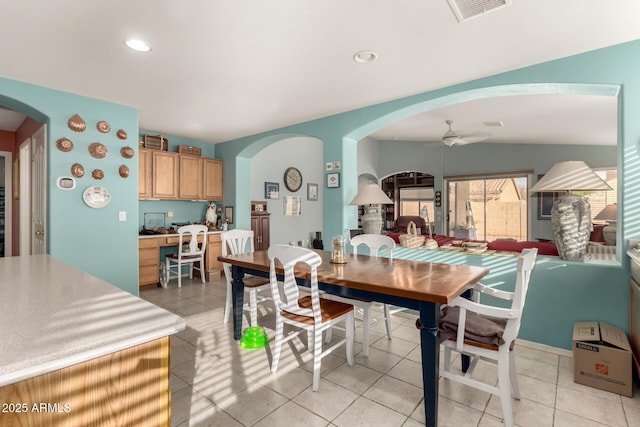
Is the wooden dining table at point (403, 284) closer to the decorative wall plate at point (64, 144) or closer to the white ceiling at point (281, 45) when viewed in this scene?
the white ceiling at point (281, 45)

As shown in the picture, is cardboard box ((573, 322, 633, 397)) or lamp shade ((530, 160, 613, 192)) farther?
lamp shade ((530, 160, 613, 192))

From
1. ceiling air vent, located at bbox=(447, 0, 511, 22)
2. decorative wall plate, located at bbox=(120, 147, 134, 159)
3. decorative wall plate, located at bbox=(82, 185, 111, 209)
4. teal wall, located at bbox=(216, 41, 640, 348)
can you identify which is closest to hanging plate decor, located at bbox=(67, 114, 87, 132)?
decorative wall plate, located at bbox=(120, 147, 134, 159)

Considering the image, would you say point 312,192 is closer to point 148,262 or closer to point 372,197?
point 148,262

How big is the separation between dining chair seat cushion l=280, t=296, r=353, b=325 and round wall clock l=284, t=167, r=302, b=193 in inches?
190

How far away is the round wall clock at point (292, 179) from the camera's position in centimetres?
704

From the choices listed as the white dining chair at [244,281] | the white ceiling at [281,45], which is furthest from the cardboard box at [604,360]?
the white dining chair at [244,281]

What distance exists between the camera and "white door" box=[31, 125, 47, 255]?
3.44 metres

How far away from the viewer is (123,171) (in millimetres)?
3715

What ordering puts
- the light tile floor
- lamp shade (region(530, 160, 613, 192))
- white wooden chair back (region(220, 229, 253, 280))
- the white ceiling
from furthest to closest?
white wooden chair back (region(220, 229, 253, 280)) → lamp shade (region(530, 160, 613, 192)) → the white ceiling → the light tile floor

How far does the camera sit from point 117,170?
3.71m

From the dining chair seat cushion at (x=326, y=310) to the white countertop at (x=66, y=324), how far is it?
1.21 m

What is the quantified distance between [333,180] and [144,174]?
111 inches

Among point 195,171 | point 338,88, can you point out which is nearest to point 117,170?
point 195,171

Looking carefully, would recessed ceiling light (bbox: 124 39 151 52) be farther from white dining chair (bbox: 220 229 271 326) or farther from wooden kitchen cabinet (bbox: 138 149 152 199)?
wooden kitchen cabinet (bbox: 138 149 152 199)
